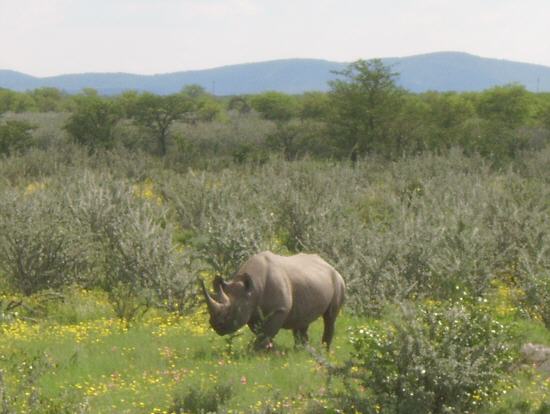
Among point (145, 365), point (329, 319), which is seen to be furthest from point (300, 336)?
point (145, 365)

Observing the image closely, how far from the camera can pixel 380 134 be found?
4759cm

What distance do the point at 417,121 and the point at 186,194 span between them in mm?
27350

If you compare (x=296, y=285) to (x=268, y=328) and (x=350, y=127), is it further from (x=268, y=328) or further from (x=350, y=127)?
(x=350, y=127)

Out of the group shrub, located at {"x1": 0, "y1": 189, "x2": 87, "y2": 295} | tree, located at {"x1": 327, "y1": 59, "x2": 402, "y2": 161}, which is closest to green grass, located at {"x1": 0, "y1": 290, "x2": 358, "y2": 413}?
shrub, located at {"x1": 0, "y1": 189, "x2": 87, "y2": 295}

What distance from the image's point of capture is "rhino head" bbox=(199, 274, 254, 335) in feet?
32.5

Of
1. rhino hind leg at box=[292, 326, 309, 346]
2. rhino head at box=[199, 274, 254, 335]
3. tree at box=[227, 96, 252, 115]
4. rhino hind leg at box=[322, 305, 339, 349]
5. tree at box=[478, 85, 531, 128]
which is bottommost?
rhino hind leg at box=[292, 326, 309, 346]

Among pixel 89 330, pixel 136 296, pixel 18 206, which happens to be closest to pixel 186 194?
pixel 18 206

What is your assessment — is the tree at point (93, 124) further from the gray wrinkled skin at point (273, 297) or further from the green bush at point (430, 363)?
the green bush at point (430, 363)

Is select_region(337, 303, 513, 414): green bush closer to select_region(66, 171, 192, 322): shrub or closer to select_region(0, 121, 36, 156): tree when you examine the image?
select_region(66, 171, 192, 322): shrub

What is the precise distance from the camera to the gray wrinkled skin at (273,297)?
10023 millimetres

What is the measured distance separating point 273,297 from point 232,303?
0.60m

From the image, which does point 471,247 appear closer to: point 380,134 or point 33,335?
point 33,335

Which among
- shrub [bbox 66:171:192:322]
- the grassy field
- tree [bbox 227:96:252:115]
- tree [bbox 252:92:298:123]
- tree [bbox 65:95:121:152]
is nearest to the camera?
the grassy field

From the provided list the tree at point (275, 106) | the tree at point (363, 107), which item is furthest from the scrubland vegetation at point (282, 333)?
the tree at point (275, 106)
